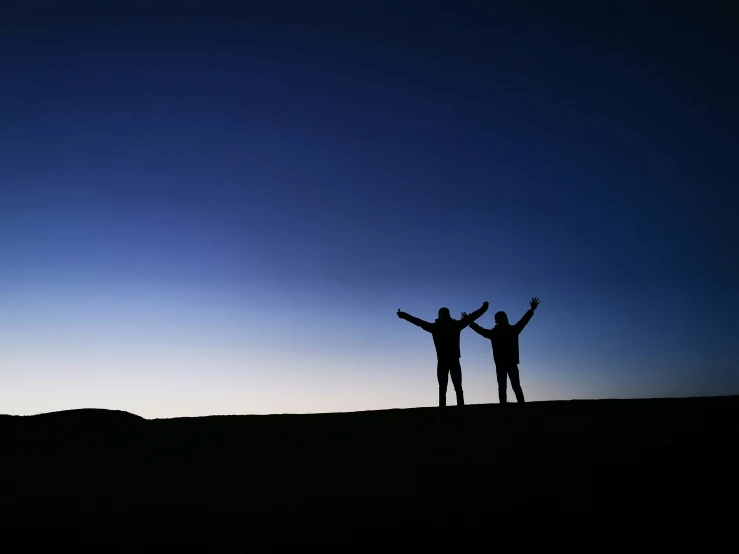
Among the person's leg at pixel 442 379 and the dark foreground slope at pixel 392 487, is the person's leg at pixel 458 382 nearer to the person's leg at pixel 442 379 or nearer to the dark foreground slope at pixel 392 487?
the person's leg at pixel 442 379

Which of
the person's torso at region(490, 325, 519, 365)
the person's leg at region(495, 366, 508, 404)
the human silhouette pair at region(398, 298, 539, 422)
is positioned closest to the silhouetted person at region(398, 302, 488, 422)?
the human silhouette pair at region(398, 298, 539, 422)

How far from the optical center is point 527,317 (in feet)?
30.2

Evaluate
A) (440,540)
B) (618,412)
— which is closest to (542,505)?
(440,540)

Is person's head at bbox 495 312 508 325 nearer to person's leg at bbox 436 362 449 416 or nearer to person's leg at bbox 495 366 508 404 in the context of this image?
person's leg at bbox 495 366 508 404

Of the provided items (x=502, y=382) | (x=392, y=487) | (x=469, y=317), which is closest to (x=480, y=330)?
(x=469, y=317)

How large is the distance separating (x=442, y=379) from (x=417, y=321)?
1.21 metres

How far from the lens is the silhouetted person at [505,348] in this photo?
8.96m

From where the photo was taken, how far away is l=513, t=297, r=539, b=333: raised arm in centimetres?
909

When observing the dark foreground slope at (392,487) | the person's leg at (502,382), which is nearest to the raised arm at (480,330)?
the person's leg at (502,382)

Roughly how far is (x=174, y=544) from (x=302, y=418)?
8.58 m

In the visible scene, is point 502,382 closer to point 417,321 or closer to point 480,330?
point 480,330

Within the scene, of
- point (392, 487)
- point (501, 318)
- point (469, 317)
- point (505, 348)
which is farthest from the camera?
point (469, 317)

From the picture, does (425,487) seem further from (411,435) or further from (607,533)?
(411,435)

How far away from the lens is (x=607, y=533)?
3473 mm
